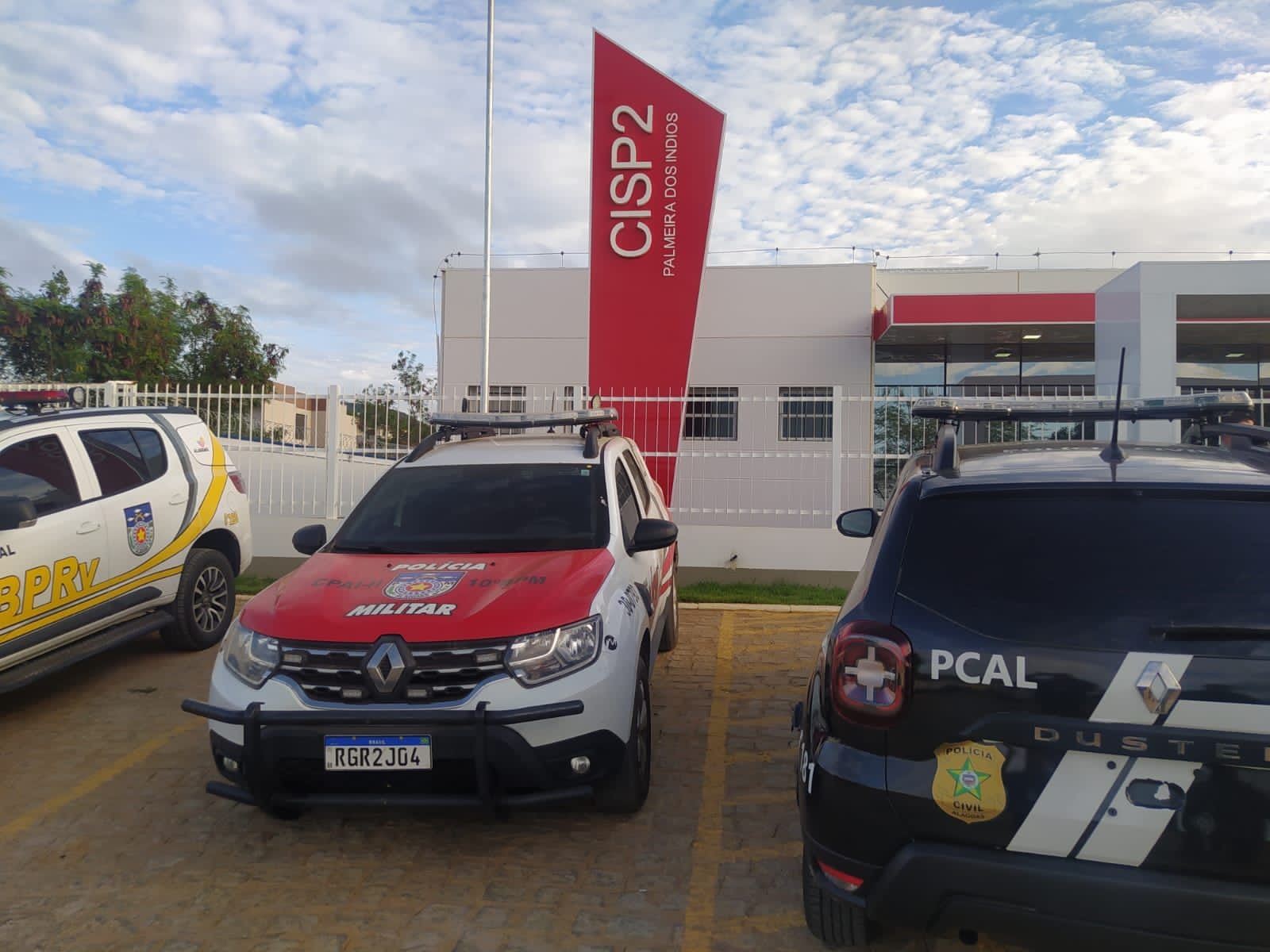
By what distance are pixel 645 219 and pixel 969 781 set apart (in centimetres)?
974

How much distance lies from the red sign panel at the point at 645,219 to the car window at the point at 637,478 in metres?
4.88

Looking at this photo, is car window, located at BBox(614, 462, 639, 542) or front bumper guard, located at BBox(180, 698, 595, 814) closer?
front bumper guard, located at BBox(180, 698, 595, 814)

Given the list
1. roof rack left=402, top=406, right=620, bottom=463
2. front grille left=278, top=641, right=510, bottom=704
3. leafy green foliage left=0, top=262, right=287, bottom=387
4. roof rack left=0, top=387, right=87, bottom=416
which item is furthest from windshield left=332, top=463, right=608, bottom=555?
leafy green foliage left=0, top=262, right=287, bottom=387

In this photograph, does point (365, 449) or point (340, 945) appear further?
point (365, 449)

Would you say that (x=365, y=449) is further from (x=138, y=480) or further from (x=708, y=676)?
(x=708, y=676)

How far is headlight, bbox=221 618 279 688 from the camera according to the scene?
3.77 m

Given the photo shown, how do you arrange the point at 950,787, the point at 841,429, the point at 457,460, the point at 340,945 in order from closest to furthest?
the point at 950,787 → the point at 340,945 → the point at 457,460 → the point at 841,429

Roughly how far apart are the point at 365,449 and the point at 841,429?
5308 millimetres

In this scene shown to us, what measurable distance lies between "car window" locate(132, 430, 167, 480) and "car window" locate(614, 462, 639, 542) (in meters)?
3.32

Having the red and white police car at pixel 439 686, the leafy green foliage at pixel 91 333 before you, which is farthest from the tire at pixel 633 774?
the leafy green foliage at pixel 91 333

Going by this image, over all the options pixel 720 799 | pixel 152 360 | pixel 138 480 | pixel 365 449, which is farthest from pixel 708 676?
pixel 152 360

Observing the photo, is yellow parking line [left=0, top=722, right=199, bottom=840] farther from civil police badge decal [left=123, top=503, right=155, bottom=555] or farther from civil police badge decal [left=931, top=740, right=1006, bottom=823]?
civil police badge decal [left=931, top=740, right=1006, bottom=823]

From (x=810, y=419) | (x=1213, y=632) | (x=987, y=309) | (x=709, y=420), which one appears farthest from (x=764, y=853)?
(x=987, y=309)

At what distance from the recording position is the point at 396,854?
3871 mm
